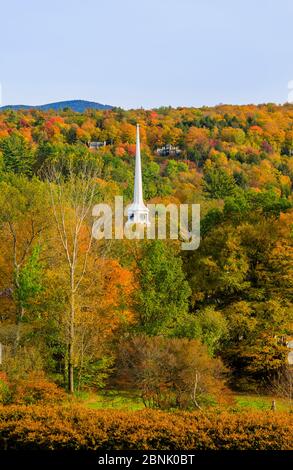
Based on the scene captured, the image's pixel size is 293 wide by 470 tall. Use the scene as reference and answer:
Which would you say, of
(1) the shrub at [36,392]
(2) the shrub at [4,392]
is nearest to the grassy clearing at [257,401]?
(1) the shrub at [36,392]

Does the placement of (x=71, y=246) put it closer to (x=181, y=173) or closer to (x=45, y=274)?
(x=45, y=274)

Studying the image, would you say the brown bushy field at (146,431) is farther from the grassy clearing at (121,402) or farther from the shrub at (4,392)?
the grassy clearing at (121,402)

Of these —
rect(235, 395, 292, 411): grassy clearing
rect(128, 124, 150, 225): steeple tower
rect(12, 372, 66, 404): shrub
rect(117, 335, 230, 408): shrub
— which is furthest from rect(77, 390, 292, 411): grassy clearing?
rect(128, 124, 150, 225): steeple tower

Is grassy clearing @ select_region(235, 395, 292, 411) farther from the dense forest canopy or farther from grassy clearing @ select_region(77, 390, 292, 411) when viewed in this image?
the dense forest canopy

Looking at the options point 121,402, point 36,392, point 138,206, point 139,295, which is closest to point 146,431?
point 36,392

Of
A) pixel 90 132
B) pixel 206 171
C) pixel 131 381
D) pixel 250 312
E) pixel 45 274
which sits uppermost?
pixel 90 132

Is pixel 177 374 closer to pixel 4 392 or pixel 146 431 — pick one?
pixel 4 392

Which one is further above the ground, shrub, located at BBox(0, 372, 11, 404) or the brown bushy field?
the brown bushy field
